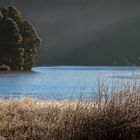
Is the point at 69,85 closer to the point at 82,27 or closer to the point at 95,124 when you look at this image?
A: the point at 95,124

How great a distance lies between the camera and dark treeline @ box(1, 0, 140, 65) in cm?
10125

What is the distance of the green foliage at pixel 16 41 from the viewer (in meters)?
71.4

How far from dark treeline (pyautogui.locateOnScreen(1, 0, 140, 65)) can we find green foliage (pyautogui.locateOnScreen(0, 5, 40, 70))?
55.5 ft

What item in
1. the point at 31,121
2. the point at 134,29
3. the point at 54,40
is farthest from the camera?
the point at 54,40

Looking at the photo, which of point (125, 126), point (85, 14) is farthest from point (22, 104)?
point (85, 14)

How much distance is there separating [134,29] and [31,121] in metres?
80.3

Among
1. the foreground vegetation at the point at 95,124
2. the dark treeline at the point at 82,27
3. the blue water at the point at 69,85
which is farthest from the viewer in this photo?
the dark treeline at the point at 82,27

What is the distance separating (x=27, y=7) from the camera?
120062 millimetres

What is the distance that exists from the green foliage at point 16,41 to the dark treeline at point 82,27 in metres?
16.9

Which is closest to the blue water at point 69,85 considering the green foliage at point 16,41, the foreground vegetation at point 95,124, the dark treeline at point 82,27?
the foreground vegetation at point 95,124

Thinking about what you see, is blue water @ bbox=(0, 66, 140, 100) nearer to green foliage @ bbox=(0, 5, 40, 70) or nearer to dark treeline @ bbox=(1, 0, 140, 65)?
green foliage @ bbox=(0, 5, 40, 70)

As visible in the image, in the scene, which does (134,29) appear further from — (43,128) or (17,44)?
(43,128)

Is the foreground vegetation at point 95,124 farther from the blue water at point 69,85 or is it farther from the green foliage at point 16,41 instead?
the green foliage at point 16,41

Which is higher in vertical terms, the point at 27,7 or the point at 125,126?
the point at 27,7
